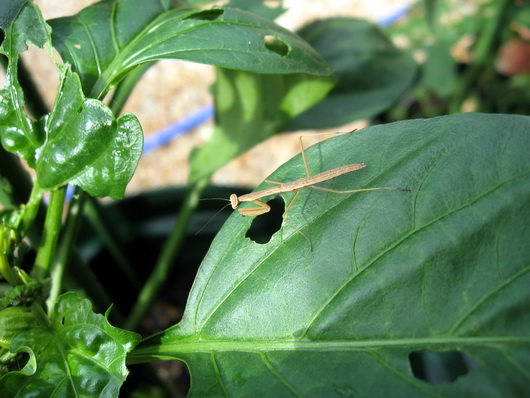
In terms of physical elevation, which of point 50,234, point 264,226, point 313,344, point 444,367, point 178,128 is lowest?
point 178,128

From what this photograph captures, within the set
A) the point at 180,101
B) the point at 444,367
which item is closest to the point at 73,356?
the point at 444,367

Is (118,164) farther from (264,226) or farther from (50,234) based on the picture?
(264,226)

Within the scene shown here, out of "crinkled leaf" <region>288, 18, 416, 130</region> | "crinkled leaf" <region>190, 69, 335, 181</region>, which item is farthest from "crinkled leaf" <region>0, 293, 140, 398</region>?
"crinkled leaf" <region>288, 18, 416, 130</region>

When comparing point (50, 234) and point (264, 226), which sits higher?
point (50, 234)

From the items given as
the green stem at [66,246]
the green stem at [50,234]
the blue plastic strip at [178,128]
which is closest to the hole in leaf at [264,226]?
the green stem at [66,246]

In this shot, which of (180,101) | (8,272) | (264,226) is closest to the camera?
(8,272)

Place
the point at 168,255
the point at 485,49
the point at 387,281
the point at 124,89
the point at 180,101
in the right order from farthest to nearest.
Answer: the point at 180,101, the point at 485,49, the point at 168,255, the point at 124,89, the point at 387,281
